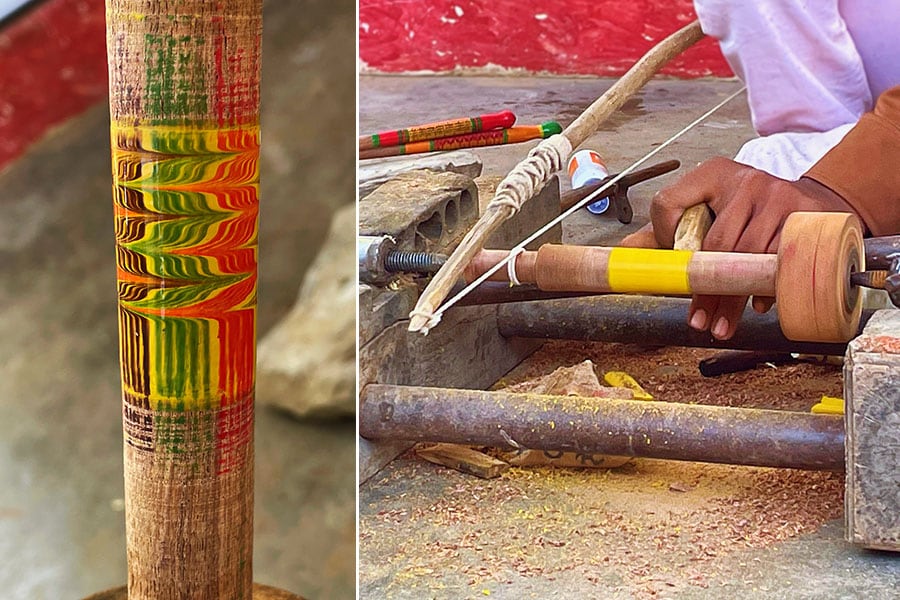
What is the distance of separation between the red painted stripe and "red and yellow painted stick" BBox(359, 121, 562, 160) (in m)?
0.23

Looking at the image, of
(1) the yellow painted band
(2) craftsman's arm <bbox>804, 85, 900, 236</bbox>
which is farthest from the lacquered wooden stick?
(2) craftsman's arm <bbox>804, 85, 900, 236</bbox>

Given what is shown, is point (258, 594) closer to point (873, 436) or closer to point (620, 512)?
point (620, 512)

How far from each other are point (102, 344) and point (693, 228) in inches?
20.0

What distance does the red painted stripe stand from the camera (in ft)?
2.75

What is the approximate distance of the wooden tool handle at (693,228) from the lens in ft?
2.67

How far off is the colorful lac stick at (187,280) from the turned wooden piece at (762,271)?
22cm

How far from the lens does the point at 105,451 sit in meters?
0.96

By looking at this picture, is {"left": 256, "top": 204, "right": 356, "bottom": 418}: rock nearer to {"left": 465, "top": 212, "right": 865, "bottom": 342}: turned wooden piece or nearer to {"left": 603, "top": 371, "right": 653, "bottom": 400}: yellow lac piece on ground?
{"left": 465, "top": 212, "right": 865, "bottom": 342}: turned wooden piece

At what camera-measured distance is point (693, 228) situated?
2.70 feet

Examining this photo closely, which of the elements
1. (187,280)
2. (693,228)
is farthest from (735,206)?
(187,280)

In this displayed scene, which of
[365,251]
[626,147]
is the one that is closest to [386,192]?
[365,251]

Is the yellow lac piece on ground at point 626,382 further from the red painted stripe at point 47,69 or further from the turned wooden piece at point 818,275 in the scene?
the red painted stripe at point 47,69

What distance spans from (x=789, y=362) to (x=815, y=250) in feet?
0.80

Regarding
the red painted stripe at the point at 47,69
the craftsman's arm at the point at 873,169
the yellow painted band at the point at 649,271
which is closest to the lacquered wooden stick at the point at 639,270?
the yellow painted band at the point at 649,271
